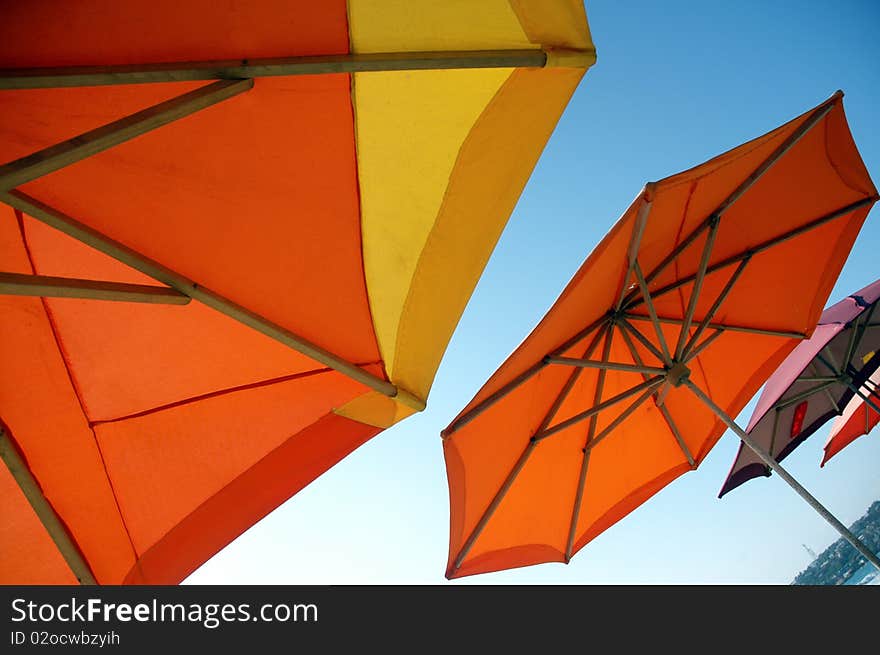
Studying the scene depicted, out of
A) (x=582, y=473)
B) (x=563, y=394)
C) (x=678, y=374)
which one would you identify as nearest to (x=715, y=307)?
(x=678, y=374)

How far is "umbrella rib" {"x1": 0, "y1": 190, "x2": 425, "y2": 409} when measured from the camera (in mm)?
2645

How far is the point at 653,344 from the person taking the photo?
5.30 meters

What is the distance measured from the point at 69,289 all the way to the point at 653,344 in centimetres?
439

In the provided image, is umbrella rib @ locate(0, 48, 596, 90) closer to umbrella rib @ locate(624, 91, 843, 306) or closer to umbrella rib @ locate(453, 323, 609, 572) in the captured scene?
umbrella rib @ locate(624, 91, 843, 306)

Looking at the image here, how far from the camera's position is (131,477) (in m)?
3.52

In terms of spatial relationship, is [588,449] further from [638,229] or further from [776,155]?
[776,155]

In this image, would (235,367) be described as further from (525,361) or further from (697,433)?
(697,433)

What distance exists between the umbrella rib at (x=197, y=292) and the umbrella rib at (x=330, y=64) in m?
0.68

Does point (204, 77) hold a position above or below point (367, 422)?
above

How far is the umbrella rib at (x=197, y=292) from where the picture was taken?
2645 mm

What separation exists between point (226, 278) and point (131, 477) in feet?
4.37
